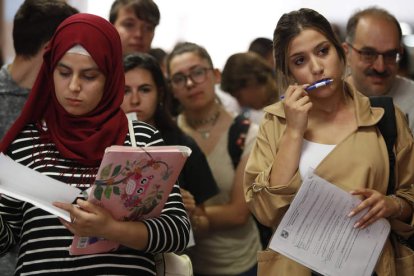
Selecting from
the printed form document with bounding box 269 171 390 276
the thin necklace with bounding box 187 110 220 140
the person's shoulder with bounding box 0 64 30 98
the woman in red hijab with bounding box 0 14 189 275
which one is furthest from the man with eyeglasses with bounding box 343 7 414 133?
the person's shoulder with bounding box 0 64 30 98

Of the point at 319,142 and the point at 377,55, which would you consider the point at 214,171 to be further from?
the point at 319,142

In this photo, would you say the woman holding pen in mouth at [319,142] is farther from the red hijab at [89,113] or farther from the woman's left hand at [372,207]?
the red hijab at [89,113]

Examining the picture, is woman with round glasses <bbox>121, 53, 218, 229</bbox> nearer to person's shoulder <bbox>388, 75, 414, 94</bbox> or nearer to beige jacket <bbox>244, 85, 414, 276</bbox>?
beige jacket <bbox>244, 85, 414, 276</bbox>

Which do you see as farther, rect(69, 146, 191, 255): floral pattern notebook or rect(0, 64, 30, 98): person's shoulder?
rect(0, 64, 30, 98): person's shoulder

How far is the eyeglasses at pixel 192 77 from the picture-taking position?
2.79 metres

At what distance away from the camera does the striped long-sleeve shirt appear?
1.66m

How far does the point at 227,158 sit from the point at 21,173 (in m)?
1.18

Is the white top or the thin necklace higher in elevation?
the white top

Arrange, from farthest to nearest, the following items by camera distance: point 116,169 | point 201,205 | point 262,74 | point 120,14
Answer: point 262,74 < point 120,14 < point 201,205 < point 116,169

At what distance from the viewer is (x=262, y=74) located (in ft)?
10.7

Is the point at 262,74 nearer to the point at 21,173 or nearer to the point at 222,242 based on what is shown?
the point at 222,242

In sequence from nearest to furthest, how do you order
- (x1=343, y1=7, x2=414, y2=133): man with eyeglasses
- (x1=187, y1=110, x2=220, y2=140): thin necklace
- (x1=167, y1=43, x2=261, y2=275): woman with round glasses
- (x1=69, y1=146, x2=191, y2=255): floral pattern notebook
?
1. (x1=69, y1=146, x2=191, y2=255): floral pattern notebook
2. (x1=343, y1=7, x2=414, y2=133): man with eyeglasses
3. (x1=167, y1=43, x2=261, y2=275): woman with round glasses
4. (x1=187, y1=110, x2=220, y2=140): thin necklace

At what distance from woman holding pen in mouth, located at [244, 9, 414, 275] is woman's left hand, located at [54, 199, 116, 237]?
17.4 inches

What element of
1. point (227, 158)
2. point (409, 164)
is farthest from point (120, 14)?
point (409, 164)
